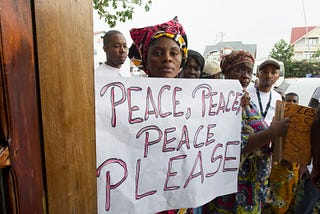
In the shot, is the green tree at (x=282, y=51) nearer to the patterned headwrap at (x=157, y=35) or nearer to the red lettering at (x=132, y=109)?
the patterned headwrap at (x=157, y=35)

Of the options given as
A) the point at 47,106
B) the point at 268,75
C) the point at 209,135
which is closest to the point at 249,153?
the point at 209,135

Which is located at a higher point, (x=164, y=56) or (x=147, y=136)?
(x=164, y=56)

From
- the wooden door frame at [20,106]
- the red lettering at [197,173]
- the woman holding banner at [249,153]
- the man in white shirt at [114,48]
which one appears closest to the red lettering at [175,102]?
the red lettering at [197,173]

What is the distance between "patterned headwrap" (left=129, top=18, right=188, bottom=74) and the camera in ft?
4.53

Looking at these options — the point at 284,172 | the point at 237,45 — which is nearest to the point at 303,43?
the point at 237,45

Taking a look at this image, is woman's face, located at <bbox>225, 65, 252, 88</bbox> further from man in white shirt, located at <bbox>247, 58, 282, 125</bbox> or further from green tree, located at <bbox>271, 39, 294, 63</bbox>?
green tree, located at <bbox>271, 39, 294, 63</bbox>

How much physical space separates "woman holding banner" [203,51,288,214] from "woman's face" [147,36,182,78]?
492mm

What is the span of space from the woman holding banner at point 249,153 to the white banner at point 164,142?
147 millimetres

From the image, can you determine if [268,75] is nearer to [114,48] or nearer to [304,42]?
[114,48]

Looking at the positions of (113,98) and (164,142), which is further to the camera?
(164,142)

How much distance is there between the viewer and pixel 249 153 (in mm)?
1642

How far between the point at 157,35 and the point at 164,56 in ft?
0.39

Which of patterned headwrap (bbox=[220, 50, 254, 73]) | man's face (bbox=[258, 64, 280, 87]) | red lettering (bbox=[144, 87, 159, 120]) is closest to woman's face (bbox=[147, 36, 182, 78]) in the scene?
red lettering (bbox=[144, 87, 159, 120])

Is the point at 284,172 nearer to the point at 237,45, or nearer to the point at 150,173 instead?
the point at 150,173
